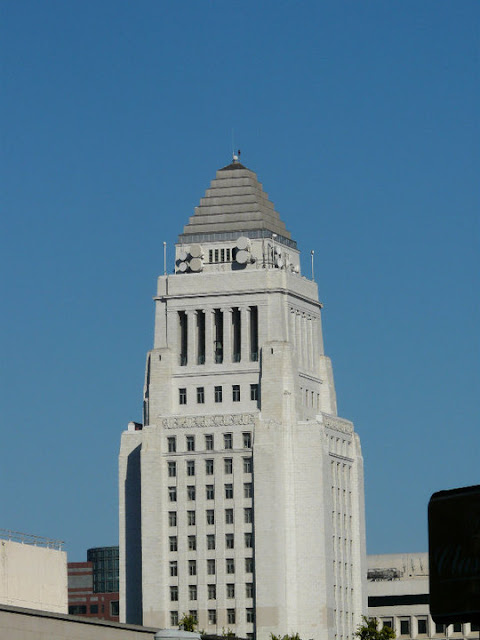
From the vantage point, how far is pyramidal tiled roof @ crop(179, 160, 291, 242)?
168 metres

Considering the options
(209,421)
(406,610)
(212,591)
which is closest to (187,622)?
(212,591)

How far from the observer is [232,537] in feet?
512

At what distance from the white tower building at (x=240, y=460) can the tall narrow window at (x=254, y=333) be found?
0.52 ft

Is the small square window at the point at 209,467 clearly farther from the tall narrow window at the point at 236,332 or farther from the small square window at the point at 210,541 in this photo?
the tall narrow window at the point at 236,332

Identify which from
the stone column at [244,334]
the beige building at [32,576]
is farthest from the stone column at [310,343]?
the beige building at [32,576]

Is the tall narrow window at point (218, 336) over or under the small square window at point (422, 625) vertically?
over

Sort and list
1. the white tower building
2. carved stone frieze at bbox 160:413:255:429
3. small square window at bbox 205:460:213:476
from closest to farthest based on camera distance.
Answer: the white tower building < carved stone frieze at bbox 160:413:255:429 < small square window at bbox 205:460:213:476

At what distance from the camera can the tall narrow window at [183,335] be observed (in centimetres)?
16438

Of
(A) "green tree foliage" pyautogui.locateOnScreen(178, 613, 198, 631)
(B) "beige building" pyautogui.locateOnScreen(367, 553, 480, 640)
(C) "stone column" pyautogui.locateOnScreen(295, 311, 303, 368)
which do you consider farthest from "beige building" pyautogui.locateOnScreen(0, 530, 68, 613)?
(B) "beige building" pyautogui.locateOnScreen(367, 553, 480, 640)

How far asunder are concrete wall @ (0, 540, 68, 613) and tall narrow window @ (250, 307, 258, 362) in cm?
6981

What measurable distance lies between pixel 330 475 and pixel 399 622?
40.9m

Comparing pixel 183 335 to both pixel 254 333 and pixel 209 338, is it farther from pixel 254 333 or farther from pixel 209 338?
pixel 254 333

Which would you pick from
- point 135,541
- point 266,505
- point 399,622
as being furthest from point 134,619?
point 399,622

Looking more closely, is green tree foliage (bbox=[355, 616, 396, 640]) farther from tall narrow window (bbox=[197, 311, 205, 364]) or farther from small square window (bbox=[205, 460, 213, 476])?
tall narrow window (bbox=[197, 311, 205, 364])
